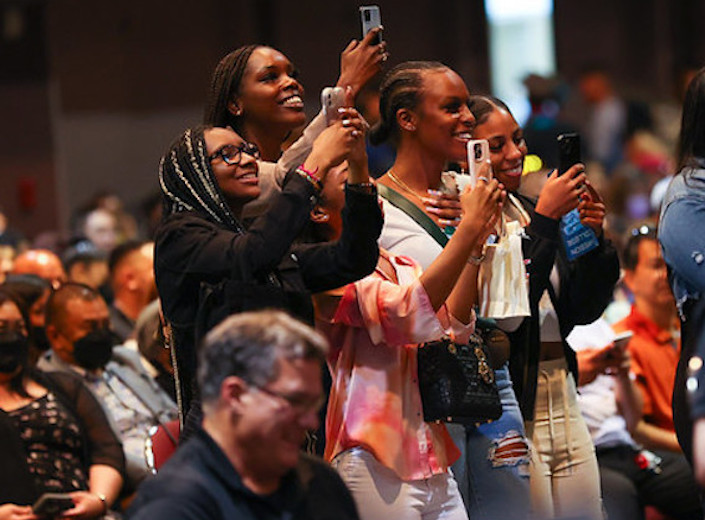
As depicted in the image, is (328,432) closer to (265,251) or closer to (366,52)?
(265,251)

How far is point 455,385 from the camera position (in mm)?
3918

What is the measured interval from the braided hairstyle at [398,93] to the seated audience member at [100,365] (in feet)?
6.16

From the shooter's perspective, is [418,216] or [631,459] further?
[631,459]

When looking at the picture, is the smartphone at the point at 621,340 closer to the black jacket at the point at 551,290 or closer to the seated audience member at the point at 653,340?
the black jacket at the point at 551,290

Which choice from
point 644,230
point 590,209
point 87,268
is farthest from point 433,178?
point 87,268

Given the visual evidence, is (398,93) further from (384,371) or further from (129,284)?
(129,284)

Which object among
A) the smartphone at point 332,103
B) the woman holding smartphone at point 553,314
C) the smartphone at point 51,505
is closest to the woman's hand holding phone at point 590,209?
the woman holding smartphone at point 553,314

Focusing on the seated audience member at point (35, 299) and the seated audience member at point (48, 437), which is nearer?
the seated audience member at point (48, 437)

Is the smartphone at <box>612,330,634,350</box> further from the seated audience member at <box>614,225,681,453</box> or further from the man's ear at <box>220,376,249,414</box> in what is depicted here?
the man's ear at <box>220,376,249,414</box>

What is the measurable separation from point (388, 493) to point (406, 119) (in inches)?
44.3

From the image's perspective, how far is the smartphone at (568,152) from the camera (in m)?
4.43

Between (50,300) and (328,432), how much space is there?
2263 millimetres

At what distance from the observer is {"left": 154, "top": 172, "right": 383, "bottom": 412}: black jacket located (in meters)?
3.52

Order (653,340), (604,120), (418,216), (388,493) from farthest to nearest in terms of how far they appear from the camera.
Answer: (604,120) < (653,340) < (418,216) < (388,493)
